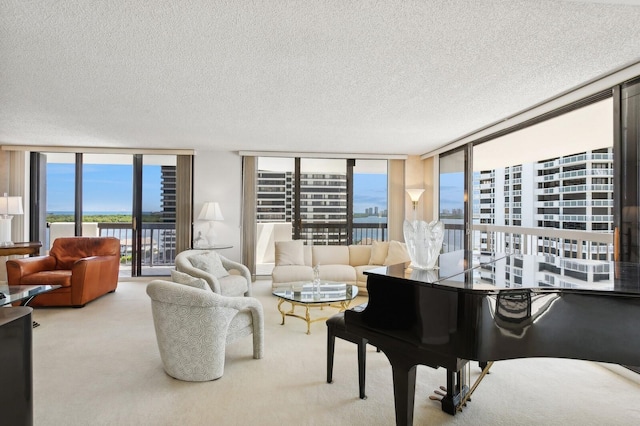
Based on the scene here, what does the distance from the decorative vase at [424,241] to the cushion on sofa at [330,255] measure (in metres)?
3.68

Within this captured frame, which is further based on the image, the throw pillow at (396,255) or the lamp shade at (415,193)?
the lamp shade at (415,193)

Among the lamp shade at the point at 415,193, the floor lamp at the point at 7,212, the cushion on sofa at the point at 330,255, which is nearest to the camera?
the floor lamp at the point at 7,212

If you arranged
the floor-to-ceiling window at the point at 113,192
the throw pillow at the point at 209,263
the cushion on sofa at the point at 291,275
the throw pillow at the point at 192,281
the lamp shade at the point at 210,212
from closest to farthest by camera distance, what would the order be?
the throw pillow at the point at 192,281 < the throw pillow at the point at 209,263 < the cushion on sofa at the point at 291,275 < the lamp shade at the point at 210,212 < the floor-to-ceiling window at the point at 113,192

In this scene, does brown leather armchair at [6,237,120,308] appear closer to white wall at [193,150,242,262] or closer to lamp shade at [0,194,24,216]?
lamp shade at [0,194,24,216]

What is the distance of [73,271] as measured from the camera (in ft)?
15.3

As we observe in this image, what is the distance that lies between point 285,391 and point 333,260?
11.1ft

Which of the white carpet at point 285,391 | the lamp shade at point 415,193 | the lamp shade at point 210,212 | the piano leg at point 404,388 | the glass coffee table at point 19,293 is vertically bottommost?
the white carpet at point 285,391

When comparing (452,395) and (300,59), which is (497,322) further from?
(300,59)

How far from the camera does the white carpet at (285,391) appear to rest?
221 centimetres

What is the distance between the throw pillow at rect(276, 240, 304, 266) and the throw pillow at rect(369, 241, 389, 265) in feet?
3.74

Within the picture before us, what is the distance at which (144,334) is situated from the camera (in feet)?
12.2

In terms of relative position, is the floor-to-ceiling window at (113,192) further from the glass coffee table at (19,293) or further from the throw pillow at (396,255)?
the throw pillow at (396,255)

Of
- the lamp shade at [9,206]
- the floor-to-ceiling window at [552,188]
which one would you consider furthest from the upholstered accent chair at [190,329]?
the lamp shade at [9,206]

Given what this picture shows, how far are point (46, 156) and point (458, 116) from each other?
7.12 metres
